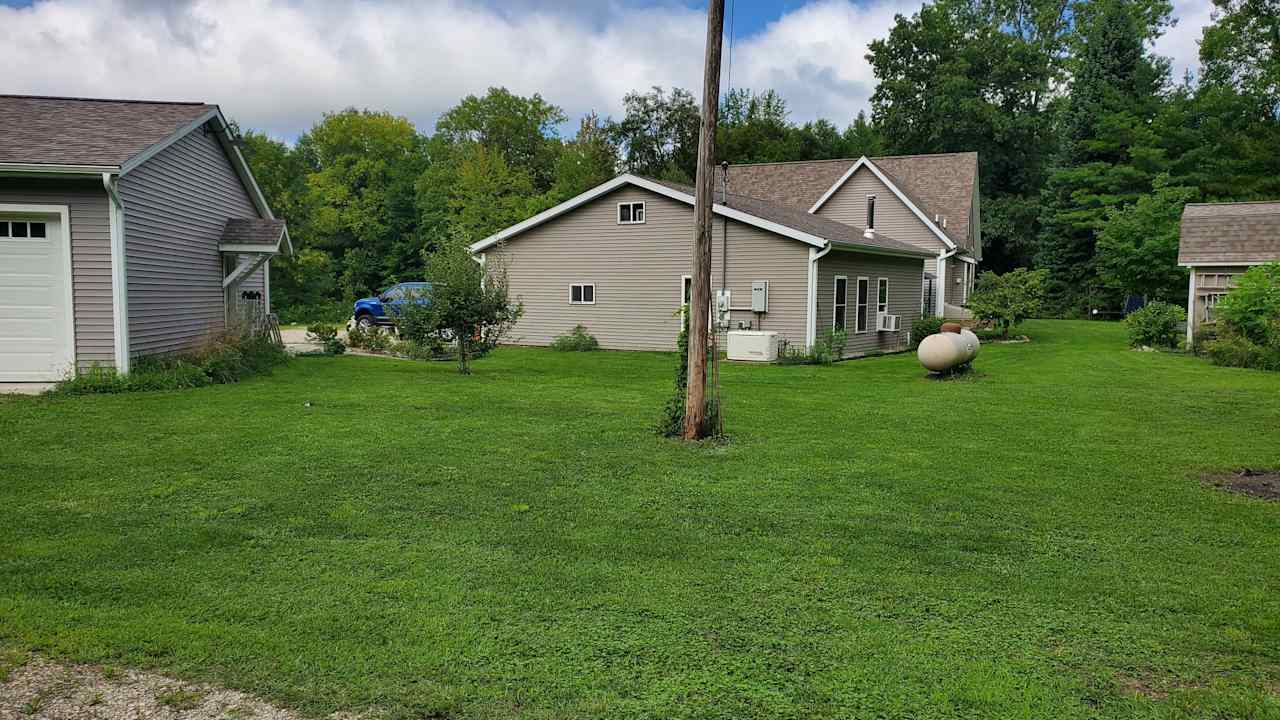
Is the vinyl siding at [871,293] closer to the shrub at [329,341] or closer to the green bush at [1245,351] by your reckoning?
the green bush at [1245,351]

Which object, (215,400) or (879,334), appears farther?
(879,334)

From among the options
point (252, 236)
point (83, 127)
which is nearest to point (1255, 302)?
point (252, 236)

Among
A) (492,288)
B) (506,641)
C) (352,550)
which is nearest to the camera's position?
(506,641)

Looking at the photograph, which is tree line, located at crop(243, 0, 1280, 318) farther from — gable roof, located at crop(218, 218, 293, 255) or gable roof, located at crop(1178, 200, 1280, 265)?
gable roof, located at crop(218, 218, 293, 255)

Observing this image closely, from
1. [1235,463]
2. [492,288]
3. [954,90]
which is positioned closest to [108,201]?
[492,288]

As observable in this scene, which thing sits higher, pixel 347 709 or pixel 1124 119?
pixel 1124 119

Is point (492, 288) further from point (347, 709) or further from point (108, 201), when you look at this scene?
point (347, 709)

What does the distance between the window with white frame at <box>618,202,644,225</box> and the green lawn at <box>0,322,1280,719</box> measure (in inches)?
439

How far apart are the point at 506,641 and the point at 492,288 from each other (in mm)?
11780

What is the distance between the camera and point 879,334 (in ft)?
72.5

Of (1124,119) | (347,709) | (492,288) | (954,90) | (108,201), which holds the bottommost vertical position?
(347,709)

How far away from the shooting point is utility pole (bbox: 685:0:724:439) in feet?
28.3

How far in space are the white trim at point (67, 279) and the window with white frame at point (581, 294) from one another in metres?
11.5

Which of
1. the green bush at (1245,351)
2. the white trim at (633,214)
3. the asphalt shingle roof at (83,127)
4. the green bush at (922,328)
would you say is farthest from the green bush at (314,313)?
the green bush at (1245,351)
